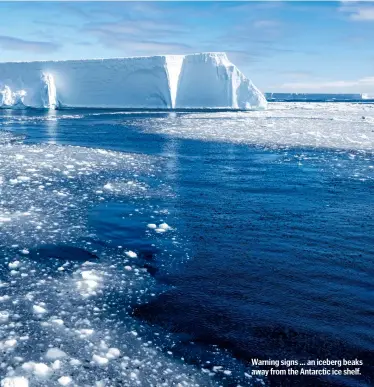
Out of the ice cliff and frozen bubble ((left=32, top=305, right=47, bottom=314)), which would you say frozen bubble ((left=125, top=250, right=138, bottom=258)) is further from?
the ice cliff

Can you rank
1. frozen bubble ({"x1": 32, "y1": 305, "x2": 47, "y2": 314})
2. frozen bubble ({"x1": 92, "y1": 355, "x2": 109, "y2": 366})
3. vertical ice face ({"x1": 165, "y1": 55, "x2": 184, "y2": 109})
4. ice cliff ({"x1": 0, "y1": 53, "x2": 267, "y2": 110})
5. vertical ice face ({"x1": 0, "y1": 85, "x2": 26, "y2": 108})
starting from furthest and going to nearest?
vertical ice face ({"x1": 0, "y1": 85, "x2": 26, "y2": 108}) → ice cliff ({"x1": 0, "y1": 53, "x2": 267, "y2": 110}) → vertical ice face ({"x1": 165, "y1": 55, "x2": 184, "y2": 109}) → frozen bubble ({"x1": 32, "y1": 305, "x2": 47, "y2": 314}) → frozen bubble ({"x1": 92, "y1": 355, "x2": 109, "y2": 366})

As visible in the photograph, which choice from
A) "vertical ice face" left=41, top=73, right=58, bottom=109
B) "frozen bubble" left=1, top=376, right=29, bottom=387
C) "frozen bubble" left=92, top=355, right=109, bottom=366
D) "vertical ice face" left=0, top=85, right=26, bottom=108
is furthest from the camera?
"vertical ice face" left=0, top=85, right=26, bottom=108

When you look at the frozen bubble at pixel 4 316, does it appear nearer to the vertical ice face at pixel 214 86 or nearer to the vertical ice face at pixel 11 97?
the vertical ice face at pixel 214 86

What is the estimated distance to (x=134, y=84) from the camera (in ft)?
133

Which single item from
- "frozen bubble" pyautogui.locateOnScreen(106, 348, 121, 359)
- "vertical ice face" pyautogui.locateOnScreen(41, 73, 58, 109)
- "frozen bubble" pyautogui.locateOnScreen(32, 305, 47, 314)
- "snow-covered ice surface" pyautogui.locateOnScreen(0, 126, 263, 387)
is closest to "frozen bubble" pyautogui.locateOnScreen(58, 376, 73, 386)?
"snow-covered ice surface" pyautogui.locateOnScreen(0, 126, 263, 387)

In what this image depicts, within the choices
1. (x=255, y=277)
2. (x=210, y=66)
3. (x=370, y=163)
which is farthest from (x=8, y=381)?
(x=210, y=66)

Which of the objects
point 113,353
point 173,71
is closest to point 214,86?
point 173,71

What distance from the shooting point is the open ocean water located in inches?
139

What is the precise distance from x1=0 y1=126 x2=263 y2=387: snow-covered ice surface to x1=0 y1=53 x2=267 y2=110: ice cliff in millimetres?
32948

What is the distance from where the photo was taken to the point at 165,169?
11781mm

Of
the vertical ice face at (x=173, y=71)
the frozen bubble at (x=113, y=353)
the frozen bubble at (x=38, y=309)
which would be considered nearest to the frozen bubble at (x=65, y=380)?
the frozen bubble at (x=113, y=353)

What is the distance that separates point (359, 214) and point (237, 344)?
4.78 metres

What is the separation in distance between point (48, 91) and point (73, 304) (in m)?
40.9

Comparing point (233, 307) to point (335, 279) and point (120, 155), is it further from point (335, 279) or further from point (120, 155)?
point (120, 155)
